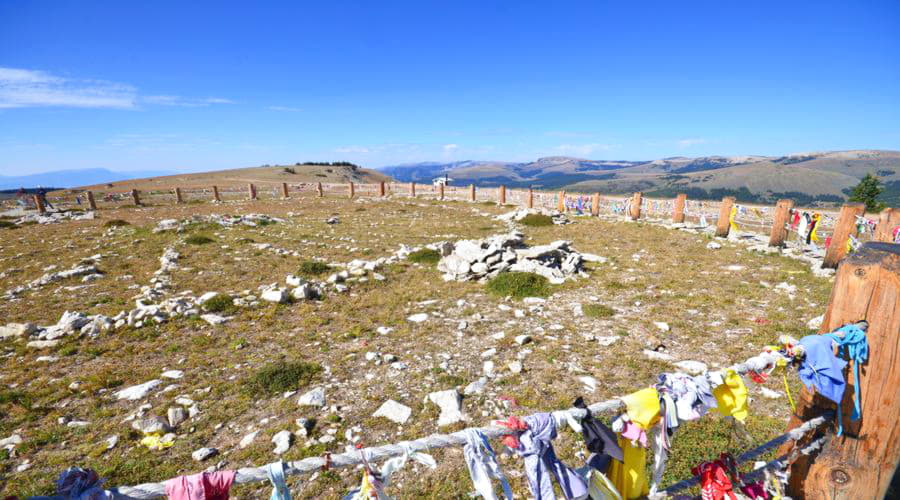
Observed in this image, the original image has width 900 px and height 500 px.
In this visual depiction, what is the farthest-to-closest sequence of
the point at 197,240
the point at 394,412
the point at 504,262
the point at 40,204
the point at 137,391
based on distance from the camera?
the point at 40,204 < the point at 197,240 < the point at 504,262 < the point at 137,391 < the point at 394,412

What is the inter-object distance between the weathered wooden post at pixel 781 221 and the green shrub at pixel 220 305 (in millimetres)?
17432

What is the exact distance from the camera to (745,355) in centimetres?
591

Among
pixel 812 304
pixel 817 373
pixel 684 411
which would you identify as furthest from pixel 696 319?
pixel 684 411

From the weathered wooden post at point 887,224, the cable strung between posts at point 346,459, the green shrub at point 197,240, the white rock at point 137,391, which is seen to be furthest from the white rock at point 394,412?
the green shrub at point 197,240

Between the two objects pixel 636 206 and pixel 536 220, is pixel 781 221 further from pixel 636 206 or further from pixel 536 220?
pixel 536 220

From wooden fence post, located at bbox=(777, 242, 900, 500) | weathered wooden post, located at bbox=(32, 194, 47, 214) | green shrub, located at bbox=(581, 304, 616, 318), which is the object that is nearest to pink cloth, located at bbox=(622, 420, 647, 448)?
wooden fence post, located at bbox=(777, 242, 900, 500)

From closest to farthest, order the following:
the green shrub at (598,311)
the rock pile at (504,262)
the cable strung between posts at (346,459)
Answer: the cable strung between posts at (346,459) < the green shrub at (598,311) < the rock pile at (504,262)

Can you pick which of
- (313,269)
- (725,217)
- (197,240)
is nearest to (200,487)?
(313,269)

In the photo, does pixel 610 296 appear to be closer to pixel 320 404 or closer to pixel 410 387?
pixel 410 387

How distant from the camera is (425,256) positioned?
12.2 meters

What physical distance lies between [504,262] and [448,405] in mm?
6248

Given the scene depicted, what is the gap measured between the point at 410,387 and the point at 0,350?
7479 mm

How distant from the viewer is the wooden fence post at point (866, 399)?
7.12 ft

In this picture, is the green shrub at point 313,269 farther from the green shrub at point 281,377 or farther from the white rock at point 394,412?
the white rock at point 394,412
